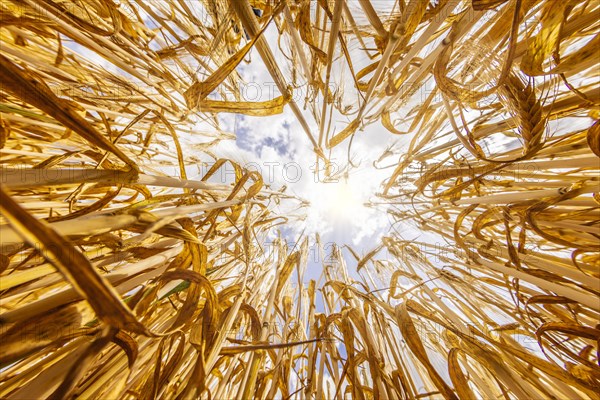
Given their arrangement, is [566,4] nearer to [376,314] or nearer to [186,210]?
[186,210]

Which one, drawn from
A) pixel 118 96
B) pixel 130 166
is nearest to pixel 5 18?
pixel 118 96

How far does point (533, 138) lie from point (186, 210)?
2.17ft

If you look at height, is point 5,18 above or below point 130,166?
above

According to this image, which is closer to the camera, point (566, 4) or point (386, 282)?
point (566, 4)

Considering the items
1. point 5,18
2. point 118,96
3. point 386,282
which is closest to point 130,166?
point 5,18

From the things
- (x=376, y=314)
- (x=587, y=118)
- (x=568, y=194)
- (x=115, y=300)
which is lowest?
(x=376, y=314)

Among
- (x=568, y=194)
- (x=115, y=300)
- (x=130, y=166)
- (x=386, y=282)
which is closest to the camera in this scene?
(x=115, y=300)

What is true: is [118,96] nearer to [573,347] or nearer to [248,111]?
[248,111]

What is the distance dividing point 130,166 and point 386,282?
167cm

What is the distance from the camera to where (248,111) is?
0.52 m

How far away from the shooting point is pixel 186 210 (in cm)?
34

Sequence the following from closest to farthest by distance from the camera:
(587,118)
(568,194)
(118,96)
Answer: (568,194) → (587,118) → (118,96)

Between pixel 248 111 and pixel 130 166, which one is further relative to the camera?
pixel 248 111

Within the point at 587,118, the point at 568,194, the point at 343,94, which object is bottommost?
the point at 568,194
